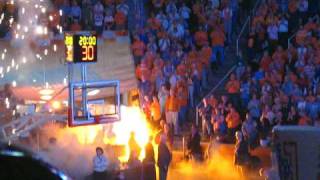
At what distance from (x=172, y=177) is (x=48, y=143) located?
10.2ft

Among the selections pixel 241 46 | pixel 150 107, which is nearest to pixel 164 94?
pixel 150 107

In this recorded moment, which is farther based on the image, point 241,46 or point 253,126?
point 241,46

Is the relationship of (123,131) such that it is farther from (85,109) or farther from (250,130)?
(85,109)

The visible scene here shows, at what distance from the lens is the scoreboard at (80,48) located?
1488 cm

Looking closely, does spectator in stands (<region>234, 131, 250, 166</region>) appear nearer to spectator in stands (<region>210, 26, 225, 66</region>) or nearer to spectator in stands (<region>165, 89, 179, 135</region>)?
spectator in stands (<region>165, 89, 179, 135</region>)

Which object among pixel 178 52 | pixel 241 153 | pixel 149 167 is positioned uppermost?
pixel 178 52

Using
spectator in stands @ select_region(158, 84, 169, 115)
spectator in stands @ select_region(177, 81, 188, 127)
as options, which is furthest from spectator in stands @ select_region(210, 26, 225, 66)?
spectator in stands @ select_region(158, 84, 169, 115)

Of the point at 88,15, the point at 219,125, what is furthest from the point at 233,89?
the point at 88,15

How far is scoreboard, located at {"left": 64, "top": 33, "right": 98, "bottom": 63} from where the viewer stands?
14.9 meters

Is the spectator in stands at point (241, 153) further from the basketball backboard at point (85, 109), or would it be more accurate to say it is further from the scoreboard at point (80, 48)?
the scoreboard at point (80, 48)

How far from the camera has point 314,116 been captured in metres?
19.4

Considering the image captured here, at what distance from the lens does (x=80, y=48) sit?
15.0 m

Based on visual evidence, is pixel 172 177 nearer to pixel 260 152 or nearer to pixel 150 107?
pixel 260 152

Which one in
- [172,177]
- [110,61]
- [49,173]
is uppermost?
[110,61]
